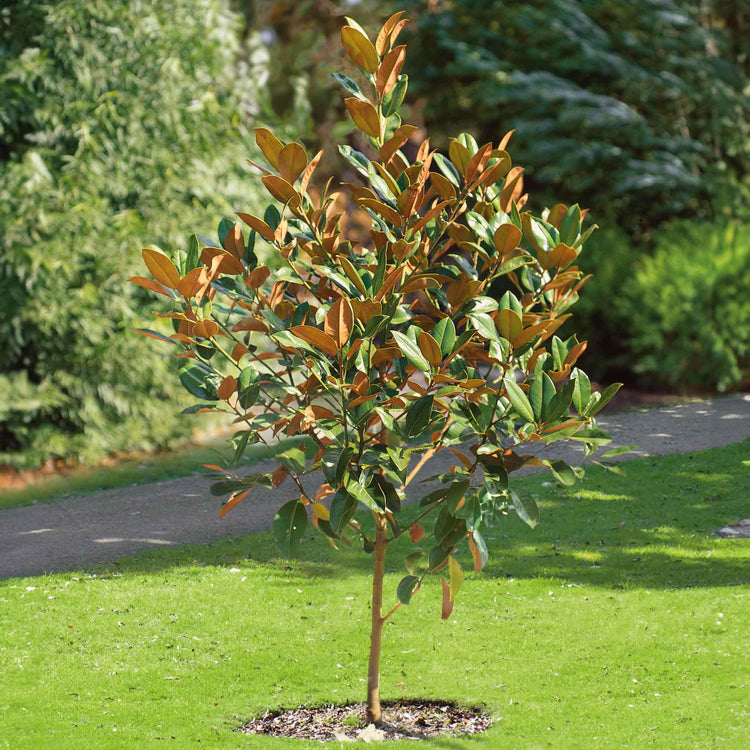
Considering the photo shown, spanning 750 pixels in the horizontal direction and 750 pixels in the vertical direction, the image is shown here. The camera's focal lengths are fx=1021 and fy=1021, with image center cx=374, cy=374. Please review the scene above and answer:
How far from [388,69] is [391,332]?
943mm

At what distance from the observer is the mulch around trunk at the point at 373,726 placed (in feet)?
13.8

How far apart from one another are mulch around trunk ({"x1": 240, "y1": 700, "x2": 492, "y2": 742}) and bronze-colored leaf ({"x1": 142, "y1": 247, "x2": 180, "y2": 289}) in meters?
2.02

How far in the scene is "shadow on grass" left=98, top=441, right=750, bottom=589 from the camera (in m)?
6.12

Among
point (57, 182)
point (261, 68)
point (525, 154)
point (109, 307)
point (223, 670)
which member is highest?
point (261, 68)

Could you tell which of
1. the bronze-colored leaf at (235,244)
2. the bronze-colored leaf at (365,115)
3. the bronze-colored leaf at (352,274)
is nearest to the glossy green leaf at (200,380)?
the bronze-colored leaf at (235,244)

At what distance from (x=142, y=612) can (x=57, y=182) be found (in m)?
5.01

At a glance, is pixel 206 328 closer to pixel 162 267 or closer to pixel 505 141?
pixel 162 267

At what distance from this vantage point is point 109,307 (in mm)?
9203

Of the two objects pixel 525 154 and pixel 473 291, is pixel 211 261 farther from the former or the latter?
pixel 525 154

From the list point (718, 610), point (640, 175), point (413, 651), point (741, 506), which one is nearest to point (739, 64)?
point (640, 175)

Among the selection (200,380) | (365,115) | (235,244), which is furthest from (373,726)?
(365,115)

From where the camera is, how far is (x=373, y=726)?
4207 millimetres

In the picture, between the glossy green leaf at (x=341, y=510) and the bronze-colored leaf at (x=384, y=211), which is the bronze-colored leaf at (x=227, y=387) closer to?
the glossy green leaf at (x=341, y=510)

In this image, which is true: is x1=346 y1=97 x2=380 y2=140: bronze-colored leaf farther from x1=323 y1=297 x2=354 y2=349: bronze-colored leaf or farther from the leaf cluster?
x1=323 y1=297 x2=354 y2=349: bronze-colored leaf
